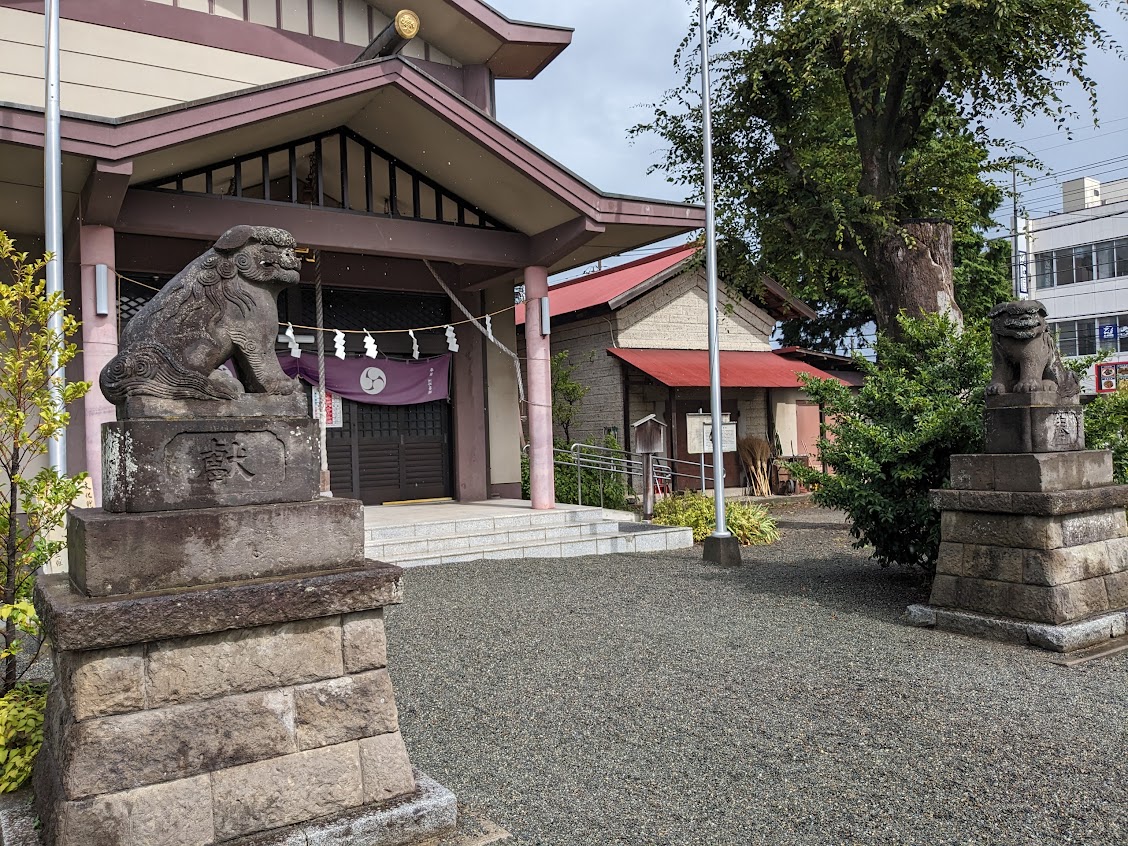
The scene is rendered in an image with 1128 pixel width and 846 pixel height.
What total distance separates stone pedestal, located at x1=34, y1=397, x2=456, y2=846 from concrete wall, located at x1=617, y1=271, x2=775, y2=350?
16.0m

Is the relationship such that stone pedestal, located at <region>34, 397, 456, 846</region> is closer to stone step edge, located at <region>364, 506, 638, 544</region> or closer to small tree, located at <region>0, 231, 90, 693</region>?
small tree, located at <region>0, 231, 90, 693</region>

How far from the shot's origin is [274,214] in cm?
995

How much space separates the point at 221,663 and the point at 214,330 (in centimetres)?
141

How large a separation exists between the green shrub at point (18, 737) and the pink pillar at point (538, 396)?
828 centimetres

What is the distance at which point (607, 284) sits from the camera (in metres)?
21.3

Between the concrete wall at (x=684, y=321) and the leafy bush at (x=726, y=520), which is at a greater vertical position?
the concrete wall at (x=684, y=321)

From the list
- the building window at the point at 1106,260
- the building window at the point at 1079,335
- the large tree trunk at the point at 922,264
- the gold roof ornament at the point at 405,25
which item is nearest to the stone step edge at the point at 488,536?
the large tree trunk at the point at 922,264

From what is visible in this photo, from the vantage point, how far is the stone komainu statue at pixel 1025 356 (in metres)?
6.67

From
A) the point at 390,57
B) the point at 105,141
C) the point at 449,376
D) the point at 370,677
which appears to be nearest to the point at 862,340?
the point at 449,376

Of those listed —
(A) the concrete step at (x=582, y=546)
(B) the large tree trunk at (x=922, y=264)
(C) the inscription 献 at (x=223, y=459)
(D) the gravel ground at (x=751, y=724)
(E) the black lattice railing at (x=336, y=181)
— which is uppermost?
(E) the black lattice railing at (x=336, y=181)

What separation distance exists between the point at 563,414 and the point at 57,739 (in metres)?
16.5

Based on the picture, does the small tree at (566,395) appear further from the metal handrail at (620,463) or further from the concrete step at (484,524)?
the concrete step at (484,524)

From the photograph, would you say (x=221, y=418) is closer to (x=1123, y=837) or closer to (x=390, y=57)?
(x=1123, y=837)

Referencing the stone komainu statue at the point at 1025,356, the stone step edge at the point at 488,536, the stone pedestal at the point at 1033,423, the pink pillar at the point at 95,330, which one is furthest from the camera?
the stone step edge at the point at 488,536
